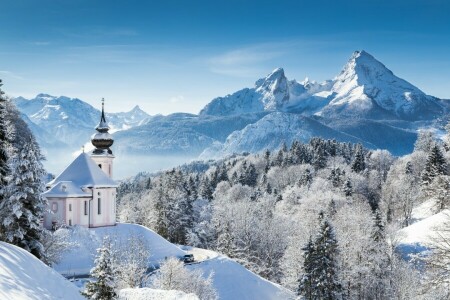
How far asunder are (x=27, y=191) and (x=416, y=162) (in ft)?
299

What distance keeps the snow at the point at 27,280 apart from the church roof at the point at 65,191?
25888 millimetres

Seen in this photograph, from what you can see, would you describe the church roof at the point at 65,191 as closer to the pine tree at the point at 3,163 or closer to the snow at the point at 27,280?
the pine tree at the point at 3,163

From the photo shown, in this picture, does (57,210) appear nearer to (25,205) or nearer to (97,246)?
(97,246)

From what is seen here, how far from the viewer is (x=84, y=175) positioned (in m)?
50.5

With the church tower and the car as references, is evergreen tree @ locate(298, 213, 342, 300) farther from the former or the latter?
the church tower

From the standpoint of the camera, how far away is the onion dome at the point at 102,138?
5516 cm

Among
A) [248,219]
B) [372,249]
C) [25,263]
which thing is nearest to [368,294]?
[372,249]

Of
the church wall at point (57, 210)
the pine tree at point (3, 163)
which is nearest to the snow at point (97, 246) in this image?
the church wall at point (57, 210)

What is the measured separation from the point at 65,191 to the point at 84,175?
3065 millimetres

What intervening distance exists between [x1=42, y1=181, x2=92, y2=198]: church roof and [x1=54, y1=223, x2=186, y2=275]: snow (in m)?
3.36

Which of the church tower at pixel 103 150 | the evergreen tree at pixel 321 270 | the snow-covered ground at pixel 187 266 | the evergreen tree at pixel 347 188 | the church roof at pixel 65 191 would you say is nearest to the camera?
the evergreen tree at pixel 321 270

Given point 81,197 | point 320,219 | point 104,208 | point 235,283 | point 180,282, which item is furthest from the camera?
point 104,208

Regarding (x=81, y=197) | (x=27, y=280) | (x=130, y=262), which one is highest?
(x=27, y=280)

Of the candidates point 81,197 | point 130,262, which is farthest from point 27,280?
point 81,197
